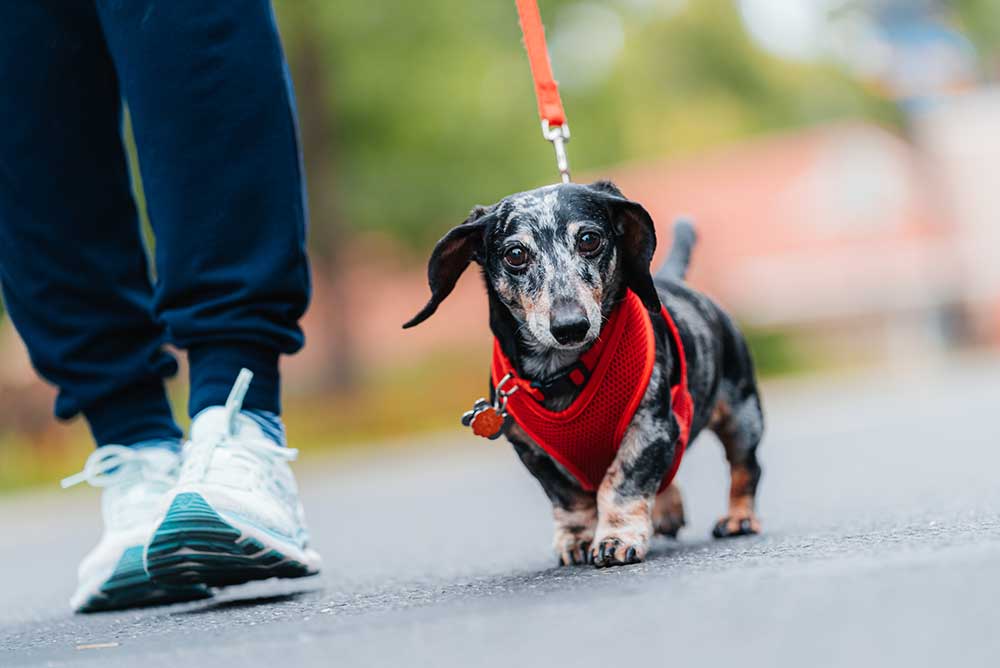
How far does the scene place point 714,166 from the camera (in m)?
28.9

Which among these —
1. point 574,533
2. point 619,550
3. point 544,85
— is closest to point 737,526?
point 574,533

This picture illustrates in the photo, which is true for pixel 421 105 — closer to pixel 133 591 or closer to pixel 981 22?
pixel 133 591

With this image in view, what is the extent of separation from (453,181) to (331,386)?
2731 millimetres

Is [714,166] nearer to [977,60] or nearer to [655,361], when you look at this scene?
[977,60]

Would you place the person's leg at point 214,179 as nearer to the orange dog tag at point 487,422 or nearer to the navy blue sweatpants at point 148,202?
the navy blue sweatpants at point 148,202

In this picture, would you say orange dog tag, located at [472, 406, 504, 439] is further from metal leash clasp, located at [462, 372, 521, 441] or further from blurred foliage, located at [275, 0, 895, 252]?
blurred foliage, located at [275, 0, 895, 252]

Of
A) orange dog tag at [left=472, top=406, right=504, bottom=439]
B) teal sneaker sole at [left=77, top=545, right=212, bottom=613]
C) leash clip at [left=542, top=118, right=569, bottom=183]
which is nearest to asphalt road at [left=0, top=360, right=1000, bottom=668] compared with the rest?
teal sneaker sole at [left=77, top=545, right=212, bottom=613]

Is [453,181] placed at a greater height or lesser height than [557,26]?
lesser

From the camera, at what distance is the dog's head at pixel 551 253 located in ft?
8.69

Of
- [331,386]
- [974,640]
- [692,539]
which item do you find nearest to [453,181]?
[331,386]

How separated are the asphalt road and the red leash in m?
0.87

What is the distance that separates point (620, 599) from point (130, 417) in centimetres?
144

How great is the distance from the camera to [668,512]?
3.21 m

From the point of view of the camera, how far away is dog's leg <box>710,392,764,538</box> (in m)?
3.22
